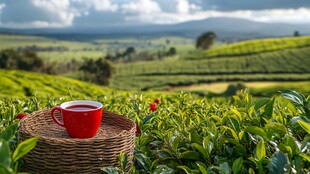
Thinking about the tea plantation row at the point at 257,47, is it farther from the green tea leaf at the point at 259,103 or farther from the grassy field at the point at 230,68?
the green tea leaf at the point at 259,103

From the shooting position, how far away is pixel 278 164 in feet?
5.87

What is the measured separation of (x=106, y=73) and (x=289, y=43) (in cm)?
3844

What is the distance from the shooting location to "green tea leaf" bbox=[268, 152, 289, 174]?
70.0 inches

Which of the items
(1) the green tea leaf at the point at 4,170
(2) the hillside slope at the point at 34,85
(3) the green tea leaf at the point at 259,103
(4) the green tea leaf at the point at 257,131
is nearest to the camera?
(1) the green tea leaf at the point at 4,170

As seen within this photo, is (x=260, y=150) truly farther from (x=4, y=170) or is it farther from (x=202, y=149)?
(x=4, y=170)

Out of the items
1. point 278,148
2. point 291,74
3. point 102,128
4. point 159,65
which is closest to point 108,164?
point 102,128

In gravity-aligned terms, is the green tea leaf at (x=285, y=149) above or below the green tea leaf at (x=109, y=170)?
above

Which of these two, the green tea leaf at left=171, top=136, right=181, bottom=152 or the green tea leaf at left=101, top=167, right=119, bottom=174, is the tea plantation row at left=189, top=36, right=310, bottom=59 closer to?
the green tea leaf at left=171, top=136, right=181, bottom=152

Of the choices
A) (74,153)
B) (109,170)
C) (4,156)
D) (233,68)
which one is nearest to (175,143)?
(109,170)

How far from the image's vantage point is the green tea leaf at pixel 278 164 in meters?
1.78

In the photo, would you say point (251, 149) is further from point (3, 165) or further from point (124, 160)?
point (3, 165)

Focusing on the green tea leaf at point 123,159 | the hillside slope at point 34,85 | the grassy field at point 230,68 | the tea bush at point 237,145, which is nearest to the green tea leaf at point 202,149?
the tea bush at point 237,145

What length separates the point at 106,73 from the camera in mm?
60781

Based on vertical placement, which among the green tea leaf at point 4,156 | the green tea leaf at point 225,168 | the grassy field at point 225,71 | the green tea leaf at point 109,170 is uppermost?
the green tea leaf at point 4,156
